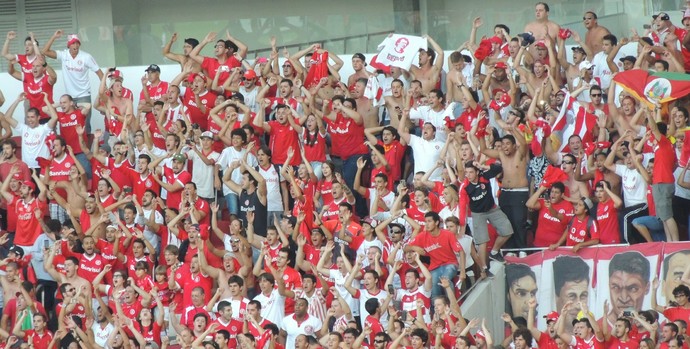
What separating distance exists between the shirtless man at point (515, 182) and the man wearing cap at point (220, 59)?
488 cm

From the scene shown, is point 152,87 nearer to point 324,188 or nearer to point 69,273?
point 324,188

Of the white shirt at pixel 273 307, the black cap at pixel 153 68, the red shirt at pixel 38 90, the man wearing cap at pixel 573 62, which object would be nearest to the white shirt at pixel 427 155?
the man wearing cap at pixel 573 62

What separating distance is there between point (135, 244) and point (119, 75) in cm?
378

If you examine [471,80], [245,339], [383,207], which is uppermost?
[471,80]

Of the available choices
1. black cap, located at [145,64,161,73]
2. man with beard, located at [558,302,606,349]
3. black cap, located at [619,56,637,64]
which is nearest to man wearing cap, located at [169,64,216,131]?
black cap, located at [145,64,161,73]

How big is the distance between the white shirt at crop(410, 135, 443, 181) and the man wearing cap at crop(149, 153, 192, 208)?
3003 mm

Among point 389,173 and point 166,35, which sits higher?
point 166,35

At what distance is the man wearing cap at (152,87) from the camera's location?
72.9 feet

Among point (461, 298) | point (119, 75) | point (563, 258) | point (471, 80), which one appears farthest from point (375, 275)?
point (119, 75)

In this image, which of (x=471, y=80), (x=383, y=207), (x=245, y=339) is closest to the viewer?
(x=245, y=339)

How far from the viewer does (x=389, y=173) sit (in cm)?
2009

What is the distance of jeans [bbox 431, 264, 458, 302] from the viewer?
18.0 meters

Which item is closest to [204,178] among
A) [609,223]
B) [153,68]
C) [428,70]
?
[153,68]

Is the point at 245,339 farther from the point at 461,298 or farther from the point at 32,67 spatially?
the point at 32,67
